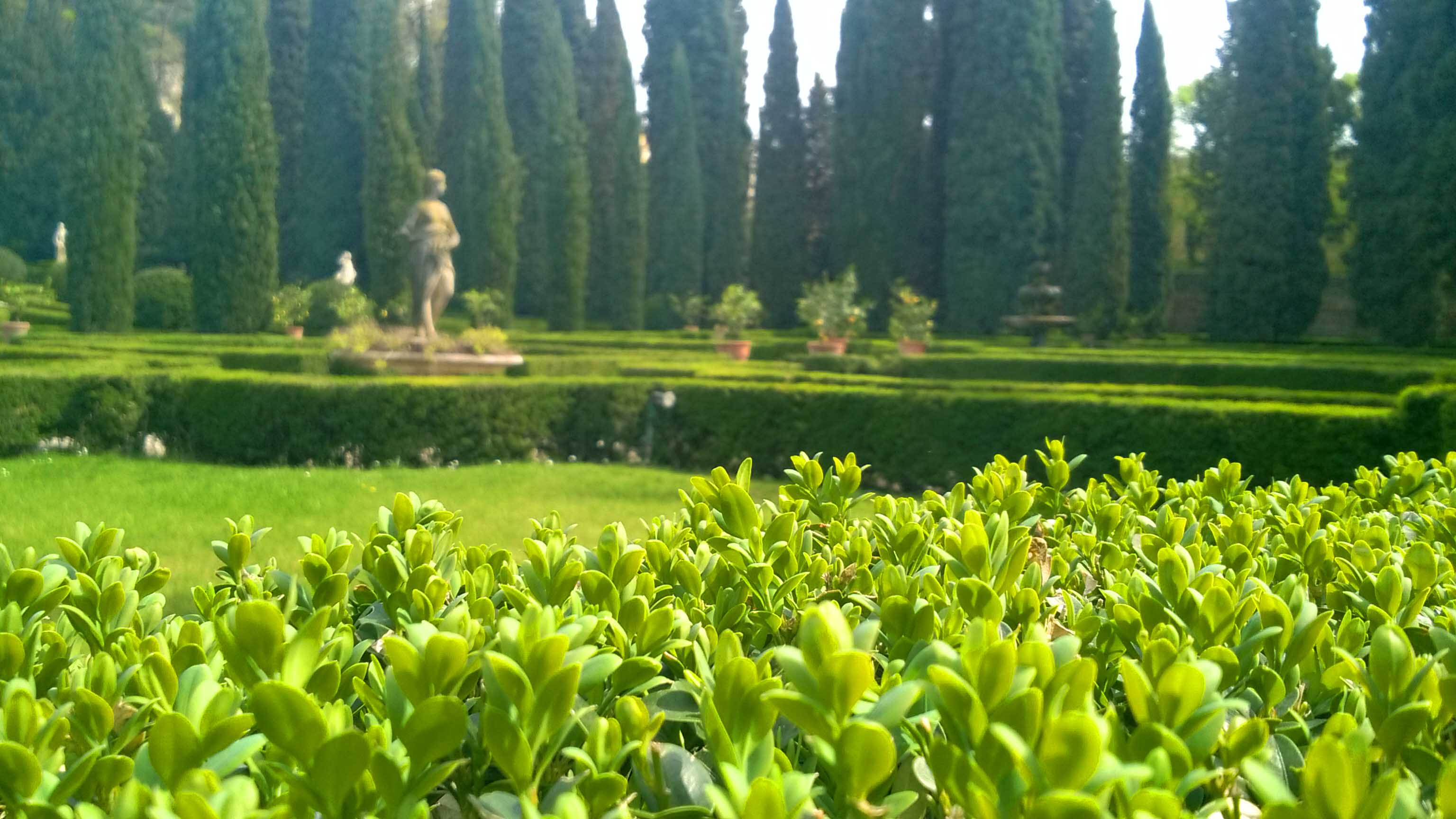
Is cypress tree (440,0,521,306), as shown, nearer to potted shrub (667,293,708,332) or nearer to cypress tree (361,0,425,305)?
cypress tree (361,0,425,305)

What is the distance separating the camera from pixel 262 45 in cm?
2350

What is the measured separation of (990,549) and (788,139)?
99.8 ft

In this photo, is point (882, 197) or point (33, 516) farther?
point (882, 197)

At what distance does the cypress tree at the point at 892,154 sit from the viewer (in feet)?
91.5

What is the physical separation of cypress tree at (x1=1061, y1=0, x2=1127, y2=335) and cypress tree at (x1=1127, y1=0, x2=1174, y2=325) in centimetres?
284

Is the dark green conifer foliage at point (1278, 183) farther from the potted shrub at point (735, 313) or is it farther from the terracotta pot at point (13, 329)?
the terracotta pot at point (13, 329)

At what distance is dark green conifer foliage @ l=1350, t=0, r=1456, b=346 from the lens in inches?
888

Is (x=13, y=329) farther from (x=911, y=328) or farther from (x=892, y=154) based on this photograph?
(x=892, y=154)

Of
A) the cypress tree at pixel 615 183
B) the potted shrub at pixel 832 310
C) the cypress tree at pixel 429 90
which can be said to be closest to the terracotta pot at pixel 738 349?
the potted shrub at pixel 832 310

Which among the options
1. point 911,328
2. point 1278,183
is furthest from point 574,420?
point 1278,183

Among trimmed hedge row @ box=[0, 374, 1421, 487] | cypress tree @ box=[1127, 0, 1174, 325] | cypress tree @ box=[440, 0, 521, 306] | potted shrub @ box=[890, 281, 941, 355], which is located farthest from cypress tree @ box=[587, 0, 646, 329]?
trimmed hedge row @ box=[0, 374, 1421, 487]

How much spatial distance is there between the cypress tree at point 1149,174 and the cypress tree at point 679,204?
39.0 ft

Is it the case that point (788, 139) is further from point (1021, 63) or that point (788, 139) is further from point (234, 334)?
point (234, 334)

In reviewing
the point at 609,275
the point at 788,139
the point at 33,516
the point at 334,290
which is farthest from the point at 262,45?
the point at 33,516
